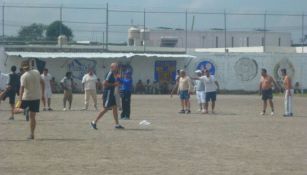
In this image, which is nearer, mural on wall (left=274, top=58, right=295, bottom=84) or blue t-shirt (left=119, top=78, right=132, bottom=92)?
blue t-shirt (left=119, top=78, right=132, bottom=92)

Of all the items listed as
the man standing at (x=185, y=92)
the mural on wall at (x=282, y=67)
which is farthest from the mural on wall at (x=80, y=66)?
the man standing at (x=185, y=92)

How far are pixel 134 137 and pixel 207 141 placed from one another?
5.80ft

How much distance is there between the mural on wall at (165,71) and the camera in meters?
50.3

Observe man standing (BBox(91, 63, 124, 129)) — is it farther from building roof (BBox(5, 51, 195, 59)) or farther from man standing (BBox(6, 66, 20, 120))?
building roof (BBox(5, 51, 195, 59))

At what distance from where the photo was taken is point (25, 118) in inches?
891

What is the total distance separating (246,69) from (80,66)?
11978 mm

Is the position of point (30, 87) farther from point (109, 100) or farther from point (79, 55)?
point (79, 55)

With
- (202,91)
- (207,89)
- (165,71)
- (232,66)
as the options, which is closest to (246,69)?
(232,66)

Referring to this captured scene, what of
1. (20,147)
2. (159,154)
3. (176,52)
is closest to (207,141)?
→ (159,154)

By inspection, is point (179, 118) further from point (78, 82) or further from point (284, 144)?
point (78, 82)

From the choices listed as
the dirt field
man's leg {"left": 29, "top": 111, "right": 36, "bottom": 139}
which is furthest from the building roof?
man's leg {"left": 29, "top": 111, "right": 36, "bottom": 139}

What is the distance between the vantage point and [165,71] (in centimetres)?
5053

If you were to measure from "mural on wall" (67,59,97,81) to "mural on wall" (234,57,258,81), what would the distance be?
34.1 ft

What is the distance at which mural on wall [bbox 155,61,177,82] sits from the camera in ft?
165
